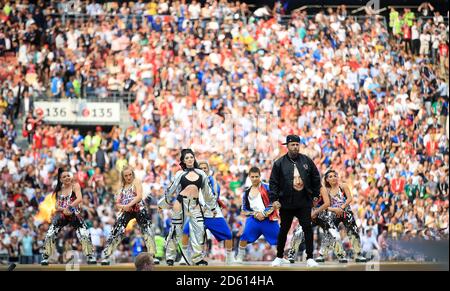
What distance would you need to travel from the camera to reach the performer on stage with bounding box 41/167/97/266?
568 inches

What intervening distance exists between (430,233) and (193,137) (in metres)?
6.06

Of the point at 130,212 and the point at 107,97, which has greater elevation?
the point at 107,97

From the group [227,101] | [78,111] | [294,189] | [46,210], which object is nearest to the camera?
[294,189]

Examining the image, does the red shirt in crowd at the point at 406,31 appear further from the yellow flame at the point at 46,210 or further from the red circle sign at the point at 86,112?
the yellow flame at the point at 46,210

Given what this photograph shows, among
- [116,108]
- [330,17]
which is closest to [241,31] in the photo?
[330,17]

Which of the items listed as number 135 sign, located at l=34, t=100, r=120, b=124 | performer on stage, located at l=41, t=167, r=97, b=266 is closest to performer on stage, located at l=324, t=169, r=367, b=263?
performer on stage, located at l=41, t=167, r=97, b=266

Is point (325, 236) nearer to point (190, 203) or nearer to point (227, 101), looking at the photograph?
point (190, 203)

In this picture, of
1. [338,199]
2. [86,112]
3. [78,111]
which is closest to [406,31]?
[86,112]

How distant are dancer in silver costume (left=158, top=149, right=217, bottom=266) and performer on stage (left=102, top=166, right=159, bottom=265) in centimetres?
39

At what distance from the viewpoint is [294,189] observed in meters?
13.2

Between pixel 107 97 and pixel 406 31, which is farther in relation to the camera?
pixel 406 31

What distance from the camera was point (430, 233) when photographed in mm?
21484

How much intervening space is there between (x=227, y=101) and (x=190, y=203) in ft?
35.5
